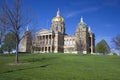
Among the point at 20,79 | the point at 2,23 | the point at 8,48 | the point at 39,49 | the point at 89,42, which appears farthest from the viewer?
the point at 89,42

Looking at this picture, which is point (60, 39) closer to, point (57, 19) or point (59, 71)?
point (57, 19)

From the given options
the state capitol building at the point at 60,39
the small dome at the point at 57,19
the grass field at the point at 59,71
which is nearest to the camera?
the grass field at the point at 59,71

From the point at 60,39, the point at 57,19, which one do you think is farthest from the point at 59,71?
the point at 57,19

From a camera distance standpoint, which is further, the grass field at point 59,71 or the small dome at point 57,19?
the small dome at point 57,19

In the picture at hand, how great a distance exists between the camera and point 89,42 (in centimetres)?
11162

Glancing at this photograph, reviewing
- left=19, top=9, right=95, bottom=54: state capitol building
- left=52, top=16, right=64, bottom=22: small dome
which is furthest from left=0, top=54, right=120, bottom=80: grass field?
left=52, top=16, right=64, bottom=22: small dome

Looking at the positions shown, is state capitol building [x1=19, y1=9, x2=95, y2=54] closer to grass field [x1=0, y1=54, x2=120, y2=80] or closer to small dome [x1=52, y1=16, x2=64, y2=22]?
small dome [x1=52, y1=16, x2=64, y2=22]

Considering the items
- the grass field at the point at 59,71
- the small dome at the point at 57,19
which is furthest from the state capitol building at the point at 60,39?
the grass field at the point at 59,71

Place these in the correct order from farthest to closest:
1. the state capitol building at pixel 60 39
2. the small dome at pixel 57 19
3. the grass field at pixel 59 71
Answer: the small dome at pixel 57 19 < the state capitol building at pixel 60 39 < the grass field at pixel 59 71

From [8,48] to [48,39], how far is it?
87.8 ft

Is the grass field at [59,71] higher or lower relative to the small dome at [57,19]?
lower

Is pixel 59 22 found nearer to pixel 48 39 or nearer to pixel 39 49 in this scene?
pixel 48 39

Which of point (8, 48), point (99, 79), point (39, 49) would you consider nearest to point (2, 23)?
point (99, 79)

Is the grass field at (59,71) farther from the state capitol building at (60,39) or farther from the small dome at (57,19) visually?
the small dome at (57,19)
